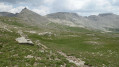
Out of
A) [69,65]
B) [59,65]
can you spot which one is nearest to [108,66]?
[69,65]

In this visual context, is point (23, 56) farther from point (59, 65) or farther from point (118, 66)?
point (118, 66)

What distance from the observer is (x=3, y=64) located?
659 inches

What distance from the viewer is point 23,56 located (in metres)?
20.9

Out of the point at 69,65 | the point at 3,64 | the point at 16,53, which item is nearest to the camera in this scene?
the point at 3,64

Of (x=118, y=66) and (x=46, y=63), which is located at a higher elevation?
(x=46, y=63)

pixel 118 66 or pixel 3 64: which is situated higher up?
pixel 3 64

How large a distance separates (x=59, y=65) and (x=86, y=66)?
21.7ft

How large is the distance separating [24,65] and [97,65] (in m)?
14.4

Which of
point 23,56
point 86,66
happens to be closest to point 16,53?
point 23,56

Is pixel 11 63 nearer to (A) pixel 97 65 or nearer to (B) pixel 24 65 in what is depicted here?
(B) pixel 24 65

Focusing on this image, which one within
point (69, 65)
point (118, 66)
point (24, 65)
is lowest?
point (118, 66)

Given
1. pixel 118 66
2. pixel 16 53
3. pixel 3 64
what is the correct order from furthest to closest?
pixel 118 66 → pixel 16 53 → pixel 3 64

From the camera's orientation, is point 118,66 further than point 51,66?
Yes

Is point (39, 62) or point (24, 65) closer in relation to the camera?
point (24, 65)
